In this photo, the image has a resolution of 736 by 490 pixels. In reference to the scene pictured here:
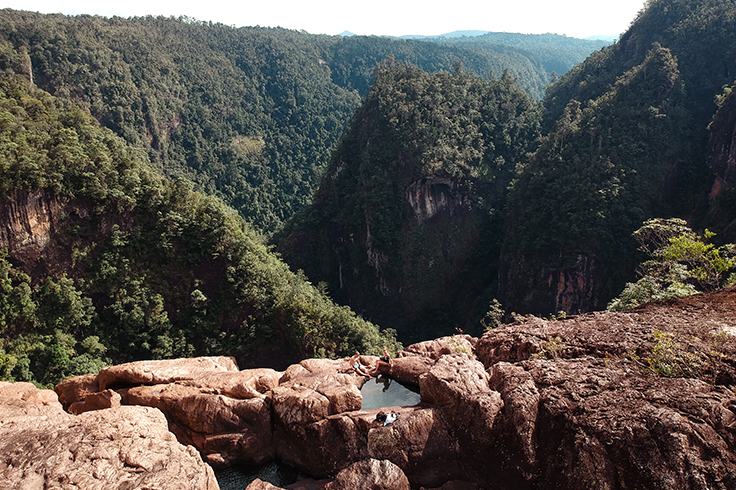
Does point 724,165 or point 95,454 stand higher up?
point 724,165

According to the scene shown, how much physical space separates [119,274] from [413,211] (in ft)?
108

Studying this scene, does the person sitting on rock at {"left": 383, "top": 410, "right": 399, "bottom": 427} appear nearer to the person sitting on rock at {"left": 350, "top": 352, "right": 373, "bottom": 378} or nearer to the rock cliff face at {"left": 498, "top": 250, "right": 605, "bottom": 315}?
the person sitting on rock at {"left": 350, "top": 352, "right": 373, "bottom": 378}

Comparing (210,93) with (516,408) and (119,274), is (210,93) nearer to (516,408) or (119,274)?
(119,274)

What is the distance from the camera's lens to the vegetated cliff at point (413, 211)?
2034 inches

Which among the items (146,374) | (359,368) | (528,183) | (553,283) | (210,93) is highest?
(210,93)

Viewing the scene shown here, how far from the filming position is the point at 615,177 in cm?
4031

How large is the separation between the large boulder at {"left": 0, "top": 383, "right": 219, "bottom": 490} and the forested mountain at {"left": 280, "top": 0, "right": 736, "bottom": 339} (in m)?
38.1

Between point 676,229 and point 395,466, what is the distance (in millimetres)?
12944

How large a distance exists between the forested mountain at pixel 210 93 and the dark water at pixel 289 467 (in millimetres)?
53503

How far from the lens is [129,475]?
8.16 meters

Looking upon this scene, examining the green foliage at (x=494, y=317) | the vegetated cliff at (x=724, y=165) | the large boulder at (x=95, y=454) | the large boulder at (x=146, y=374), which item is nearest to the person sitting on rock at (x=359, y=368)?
the green foliage at (x=494, y=317)

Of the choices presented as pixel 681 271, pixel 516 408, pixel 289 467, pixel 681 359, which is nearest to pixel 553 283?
pixel 681 271

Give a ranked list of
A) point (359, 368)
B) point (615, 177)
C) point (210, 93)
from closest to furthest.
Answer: point (359, 368), point (615, 177), point (210, 93)

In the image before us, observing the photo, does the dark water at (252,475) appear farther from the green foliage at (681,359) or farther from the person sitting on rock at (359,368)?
the green foliage at (681,359)
